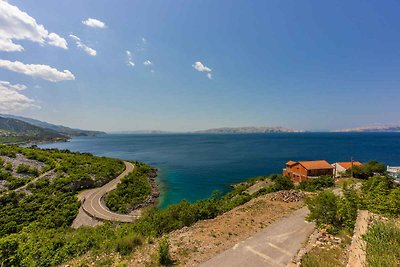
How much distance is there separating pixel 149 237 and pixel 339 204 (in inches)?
538

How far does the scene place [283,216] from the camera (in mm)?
18500

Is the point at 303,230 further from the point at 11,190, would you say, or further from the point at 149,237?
the point at 11,190

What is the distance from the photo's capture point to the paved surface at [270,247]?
1173cm

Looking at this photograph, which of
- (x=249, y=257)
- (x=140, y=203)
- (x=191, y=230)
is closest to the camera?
(x=249, y=257)

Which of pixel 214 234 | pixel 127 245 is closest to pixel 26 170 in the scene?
pixel 127 245

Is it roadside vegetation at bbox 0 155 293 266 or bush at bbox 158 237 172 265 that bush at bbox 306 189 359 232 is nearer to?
roadside vegetation at bbox 0 155 293 266

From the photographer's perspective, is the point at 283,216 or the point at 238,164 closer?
the point at 283,216

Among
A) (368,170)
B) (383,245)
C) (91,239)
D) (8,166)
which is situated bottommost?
(91,239)

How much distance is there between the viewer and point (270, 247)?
43.5 feet

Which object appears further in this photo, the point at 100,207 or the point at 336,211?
the point at 100,207

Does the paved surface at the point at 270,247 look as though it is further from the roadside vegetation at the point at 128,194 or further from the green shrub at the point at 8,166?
the green shrub at the point at 8,166

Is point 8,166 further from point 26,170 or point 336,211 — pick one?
point 336,211

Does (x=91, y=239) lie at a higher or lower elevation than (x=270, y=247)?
lower

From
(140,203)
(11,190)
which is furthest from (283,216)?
(11,190)
